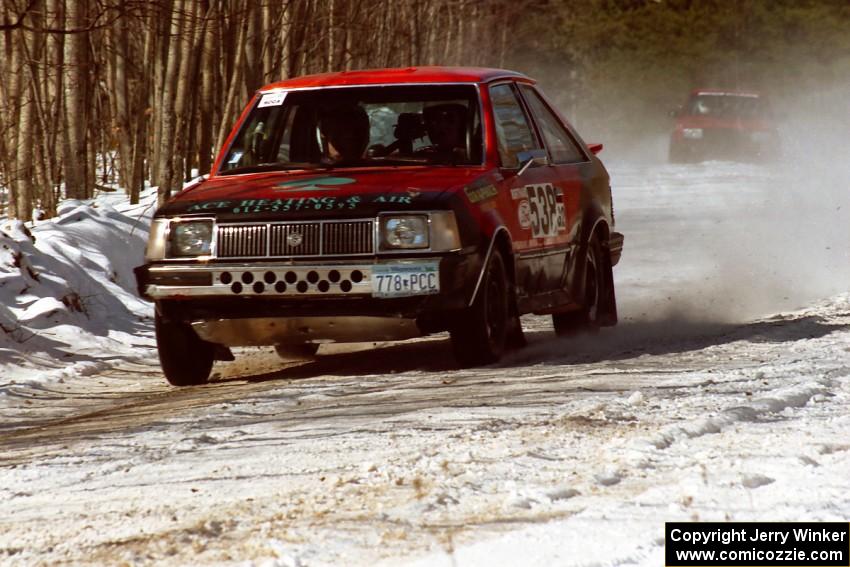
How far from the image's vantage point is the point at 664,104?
72562mm

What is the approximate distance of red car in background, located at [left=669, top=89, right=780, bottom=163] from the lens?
37031 millimetres

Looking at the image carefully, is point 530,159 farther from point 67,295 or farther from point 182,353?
point 67,295

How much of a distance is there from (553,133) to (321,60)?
16.6 meters

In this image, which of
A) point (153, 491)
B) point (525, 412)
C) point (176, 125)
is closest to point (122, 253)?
point (176, 125)

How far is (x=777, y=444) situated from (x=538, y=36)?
274 feet

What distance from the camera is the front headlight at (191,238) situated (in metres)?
7.79

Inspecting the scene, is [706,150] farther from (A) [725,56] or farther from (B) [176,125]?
(A) [725,56]

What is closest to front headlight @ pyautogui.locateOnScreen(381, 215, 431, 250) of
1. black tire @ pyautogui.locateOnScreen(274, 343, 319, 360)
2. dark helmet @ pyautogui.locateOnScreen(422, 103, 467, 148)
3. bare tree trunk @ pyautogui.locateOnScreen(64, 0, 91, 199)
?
dark helmet @ pyautogui.locateOnScreen(422, 103, 467, 148)

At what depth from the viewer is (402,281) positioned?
24.7ft

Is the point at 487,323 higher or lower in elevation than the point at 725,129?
higher

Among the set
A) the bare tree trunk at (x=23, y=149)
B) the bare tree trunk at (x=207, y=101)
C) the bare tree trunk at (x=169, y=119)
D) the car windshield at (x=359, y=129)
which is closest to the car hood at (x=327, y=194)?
the car windshield at (x=359, y=129)

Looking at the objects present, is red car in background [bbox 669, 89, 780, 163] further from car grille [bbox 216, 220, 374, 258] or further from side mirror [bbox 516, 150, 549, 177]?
car grille [bbox 216, 220, 374, 258]

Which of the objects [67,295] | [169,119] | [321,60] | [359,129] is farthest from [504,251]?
[321,60]

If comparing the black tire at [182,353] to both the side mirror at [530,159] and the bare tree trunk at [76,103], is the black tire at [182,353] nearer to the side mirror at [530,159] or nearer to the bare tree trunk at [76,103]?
the side mirror at [530,159]
